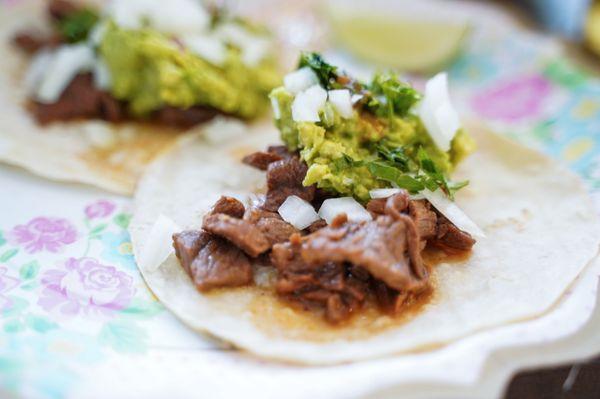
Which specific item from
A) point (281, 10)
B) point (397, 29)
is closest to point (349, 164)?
point (397, 29)

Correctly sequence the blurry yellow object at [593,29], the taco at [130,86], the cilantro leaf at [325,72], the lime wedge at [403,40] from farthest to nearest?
the blurry yellow object at [593,29] < the lime wedge at [403,40] < the taco at [130,86] < the cilantro leaf at [325,72]

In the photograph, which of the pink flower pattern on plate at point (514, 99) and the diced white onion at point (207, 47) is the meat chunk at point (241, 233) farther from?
the pink flower pattern on plate at point (514, 99)

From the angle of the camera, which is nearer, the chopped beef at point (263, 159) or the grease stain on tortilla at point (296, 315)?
the grease stain on tortilla at point (296, 315)

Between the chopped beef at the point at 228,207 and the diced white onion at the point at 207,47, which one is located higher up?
the diced white onion at the point at 207,47

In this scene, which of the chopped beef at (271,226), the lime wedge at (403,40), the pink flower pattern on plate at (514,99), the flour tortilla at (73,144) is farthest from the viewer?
the lime wedge at (403,40)

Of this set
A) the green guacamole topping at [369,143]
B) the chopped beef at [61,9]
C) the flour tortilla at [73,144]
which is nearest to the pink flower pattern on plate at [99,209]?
the flour tortilla at [73,144]

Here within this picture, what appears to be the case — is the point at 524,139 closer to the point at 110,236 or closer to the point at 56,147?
the point at 110,236

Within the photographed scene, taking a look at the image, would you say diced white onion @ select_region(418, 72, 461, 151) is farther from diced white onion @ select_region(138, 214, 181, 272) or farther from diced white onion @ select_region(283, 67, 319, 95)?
diced white onion @ select_region(138, 214, 181, 272)

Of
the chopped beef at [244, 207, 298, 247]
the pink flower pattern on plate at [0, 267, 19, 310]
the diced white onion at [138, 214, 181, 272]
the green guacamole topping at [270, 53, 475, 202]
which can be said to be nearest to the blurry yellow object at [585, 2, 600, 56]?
the green guacamole topping at [270, 53, 475, 202]
